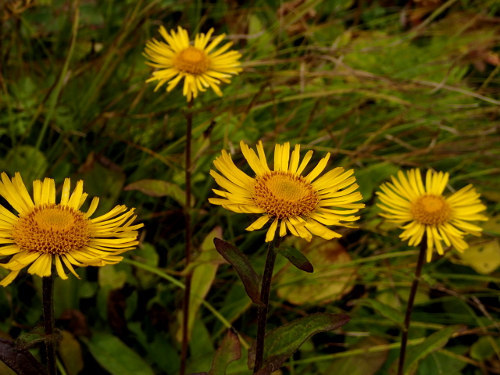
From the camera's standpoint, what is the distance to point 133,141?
7.15 ft

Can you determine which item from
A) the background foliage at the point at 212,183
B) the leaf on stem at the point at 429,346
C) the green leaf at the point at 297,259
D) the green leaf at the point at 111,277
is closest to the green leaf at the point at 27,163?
the background foliage at the point at 212,183

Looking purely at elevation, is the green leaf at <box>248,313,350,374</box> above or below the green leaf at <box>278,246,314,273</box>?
below

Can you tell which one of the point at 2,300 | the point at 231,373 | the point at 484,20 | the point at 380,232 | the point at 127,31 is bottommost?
the point at 231,373

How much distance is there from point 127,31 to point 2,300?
111 centimetres

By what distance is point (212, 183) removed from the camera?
6.54ft

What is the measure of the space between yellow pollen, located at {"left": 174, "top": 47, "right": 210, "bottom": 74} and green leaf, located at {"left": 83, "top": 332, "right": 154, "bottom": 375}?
81 centimetres

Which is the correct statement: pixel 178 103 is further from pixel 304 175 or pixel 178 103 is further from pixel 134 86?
pixel 304 175

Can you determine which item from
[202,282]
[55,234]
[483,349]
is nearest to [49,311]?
[55,234]

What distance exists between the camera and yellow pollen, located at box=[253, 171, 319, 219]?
111cm

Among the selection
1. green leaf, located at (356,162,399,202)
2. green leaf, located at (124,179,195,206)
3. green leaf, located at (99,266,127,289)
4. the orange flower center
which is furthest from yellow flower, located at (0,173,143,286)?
green leaf, located at (356,162,399,202)

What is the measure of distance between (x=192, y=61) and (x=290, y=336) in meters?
0.86

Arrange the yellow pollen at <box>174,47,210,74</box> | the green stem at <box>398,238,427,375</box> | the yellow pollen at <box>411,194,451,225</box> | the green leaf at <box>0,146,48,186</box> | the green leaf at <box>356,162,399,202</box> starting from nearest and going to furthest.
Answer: the green stem at <box>398,238,427,375</box> → the yellow pollen at <box>411,194,451,225</box> → the yellow pollen at <box>174,47,210,74</box> → the green leaf at <box>0,146,48,186</box> → the green leaf at <box>356,162,399,202</box>

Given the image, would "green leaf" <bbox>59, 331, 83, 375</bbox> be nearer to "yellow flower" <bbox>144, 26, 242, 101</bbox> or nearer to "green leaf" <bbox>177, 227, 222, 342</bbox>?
"green leaf" <bbox>177, 227, 222, 342</bbox>

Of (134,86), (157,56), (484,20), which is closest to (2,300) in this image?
(157,56)
